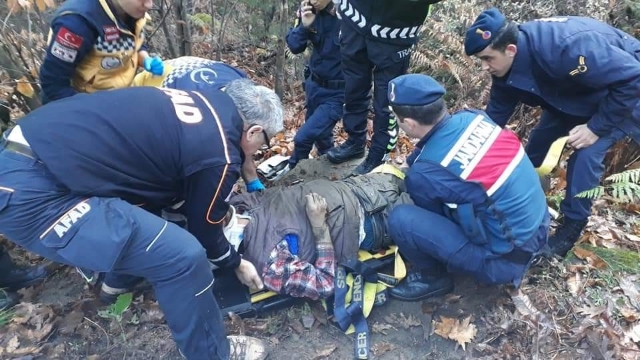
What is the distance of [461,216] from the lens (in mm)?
3211

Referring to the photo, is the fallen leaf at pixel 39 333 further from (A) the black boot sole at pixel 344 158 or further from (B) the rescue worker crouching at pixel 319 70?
(A) the black boot sole at pixel 344 158

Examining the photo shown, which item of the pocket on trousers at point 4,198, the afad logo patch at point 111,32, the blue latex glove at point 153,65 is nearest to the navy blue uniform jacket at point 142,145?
the pocket on trousers at point 4,198

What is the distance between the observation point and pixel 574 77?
3344 mm

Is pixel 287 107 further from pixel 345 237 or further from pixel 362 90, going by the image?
pixel 345 237

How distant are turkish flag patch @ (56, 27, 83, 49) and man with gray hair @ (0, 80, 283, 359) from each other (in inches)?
23.1

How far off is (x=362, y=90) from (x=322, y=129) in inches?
22.0

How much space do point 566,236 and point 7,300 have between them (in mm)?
4153

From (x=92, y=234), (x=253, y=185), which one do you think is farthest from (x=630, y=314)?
(x=92, y=234)

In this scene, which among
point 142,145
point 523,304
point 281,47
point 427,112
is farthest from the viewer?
point 281,47

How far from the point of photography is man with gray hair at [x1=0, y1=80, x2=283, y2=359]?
243 cm

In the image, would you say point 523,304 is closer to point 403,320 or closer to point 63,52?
point 403,320

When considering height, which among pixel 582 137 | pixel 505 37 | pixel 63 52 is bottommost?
pixel 582 137

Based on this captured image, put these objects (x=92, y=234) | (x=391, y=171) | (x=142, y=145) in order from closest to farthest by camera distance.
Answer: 1. (x=92, y=234)
2. (x=142, y=145)
3. (x=391, y=171)

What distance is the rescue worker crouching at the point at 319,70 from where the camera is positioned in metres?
4.68
